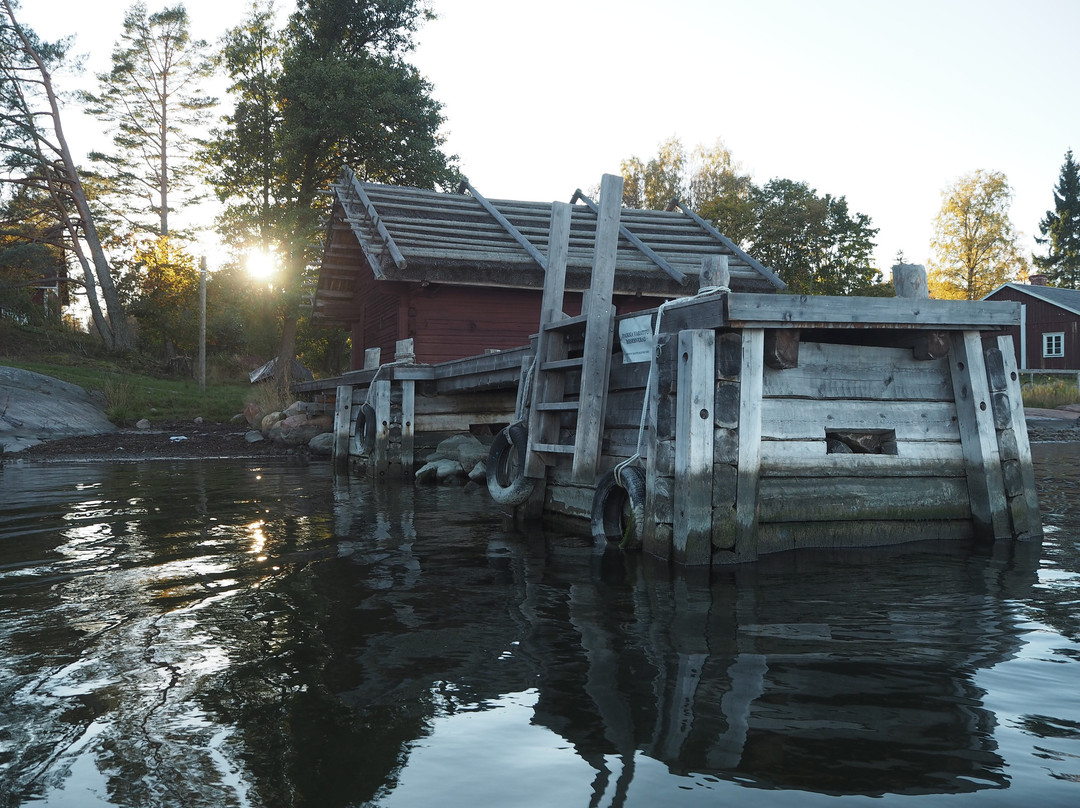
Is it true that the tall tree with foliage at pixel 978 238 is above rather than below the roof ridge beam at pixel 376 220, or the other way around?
above

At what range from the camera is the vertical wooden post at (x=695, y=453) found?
5250mm

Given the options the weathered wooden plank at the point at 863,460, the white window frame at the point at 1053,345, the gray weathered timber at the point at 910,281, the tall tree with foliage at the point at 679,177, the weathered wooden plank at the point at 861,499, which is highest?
the tall tree with foliage at the point at 679,177

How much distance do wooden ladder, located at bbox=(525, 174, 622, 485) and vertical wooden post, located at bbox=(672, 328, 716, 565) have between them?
1457 mm

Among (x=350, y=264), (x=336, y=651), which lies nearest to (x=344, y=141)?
(x=350, y=264)

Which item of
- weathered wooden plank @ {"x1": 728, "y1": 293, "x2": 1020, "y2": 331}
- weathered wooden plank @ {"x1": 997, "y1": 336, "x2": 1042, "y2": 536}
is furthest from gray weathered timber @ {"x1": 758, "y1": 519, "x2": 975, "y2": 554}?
weathered wooden plank @ {"x1": 728, "y1": 293, "x2": 1020, "y2": 331}

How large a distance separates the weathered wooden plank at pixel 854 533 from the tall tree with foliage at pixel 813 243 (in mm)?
28071

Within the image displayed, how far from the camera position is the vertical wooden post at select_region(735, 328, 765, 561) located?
537 cm

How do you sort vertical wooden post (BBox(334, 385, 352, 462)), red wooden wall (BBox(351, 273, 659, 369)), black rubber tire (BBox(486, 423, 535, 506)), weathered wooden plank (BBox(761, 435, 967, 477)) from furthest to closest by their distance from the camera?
red wooden wall (BBox(351, 273, 659, 369)), vertical wooden post (BBox(334, 385, 352, 462)), black rubber tire (BBox(486, 423, 535, 506)), weathered wooden plank (BBox(761, 435, 967, 477))

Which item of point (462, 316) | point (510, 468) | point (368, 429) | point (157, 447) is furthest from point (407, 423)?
point (157, 447)

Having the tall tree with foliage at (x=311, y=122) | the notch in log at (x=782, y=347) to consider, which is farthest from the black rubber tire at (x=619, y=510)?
the tall tree with foliage at (x=311, y=122)

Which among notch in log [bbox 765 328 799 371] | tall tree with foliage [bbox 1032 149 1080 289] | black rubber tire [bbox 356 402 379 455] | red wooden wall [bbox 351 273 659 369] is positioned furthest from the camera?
tall tree with foliage [bbox 1032 149 1080 289]

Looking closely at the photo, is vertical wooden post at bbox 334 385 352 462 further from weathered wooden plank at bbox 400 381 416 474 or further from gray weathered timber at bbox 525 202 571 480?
gray weathered timber at bbox 525 202 571 480

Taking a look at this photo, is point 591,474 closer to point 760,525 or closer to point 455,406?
point 760,525

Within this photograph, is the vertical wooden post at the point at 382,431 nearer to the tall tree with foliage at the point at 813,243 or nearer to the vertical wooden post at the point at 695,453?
the vertical wooden post at the point at 695,453
